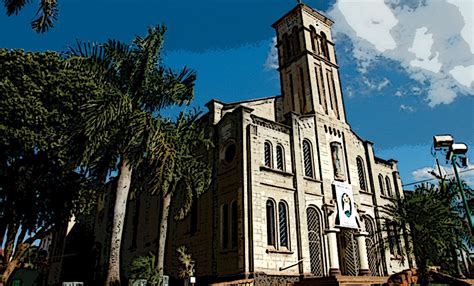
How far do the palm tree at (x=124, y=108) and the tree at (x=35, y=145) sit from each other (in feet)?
10.4

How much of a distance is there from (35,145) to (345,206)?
18.8m

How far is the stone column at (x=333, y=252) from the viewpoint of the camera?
20656mm

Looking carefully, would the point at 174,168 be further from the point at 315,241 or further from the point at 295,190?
the point at 315,241

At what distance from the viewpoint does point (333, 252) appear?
21188 millimetres

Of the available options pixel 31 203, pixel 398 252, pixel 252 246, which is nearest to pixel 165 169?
pixel 252 246

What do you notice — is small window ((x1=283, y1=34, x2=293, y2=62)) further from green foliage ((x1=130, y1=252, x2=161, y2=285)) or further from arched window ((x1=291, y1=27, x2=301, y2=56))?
green foliage ((x1=130, y1=252, x2=161, y2=285))

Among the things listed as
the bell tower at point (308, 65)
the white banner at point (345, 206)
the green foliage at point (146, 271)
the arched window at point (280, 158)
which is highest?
the bell tower at point (308, 65)

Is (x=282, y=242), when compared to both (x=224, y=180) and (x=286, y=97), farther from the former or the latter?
(x=286, y=97)

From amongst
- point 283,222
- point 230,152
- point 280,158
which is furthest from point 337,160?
point 230,152

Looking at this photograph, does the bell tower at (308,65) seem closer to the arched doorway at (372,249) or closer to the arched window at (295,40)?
the arched window at (295,40)

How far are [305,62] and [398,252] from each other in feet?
49.9

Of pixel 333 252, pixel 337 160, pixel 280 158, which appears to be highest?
pixel 337 160

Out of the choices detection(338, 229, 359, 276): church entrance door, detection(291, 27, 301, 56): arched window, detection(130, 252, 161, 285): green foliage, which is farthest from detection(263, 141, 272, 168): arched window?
detection(291, 27, 301, 56): arched window

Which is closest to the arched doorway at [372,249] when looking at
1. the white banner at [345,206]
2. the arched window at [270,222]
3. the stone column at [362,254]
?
the stone column at [362,254]
